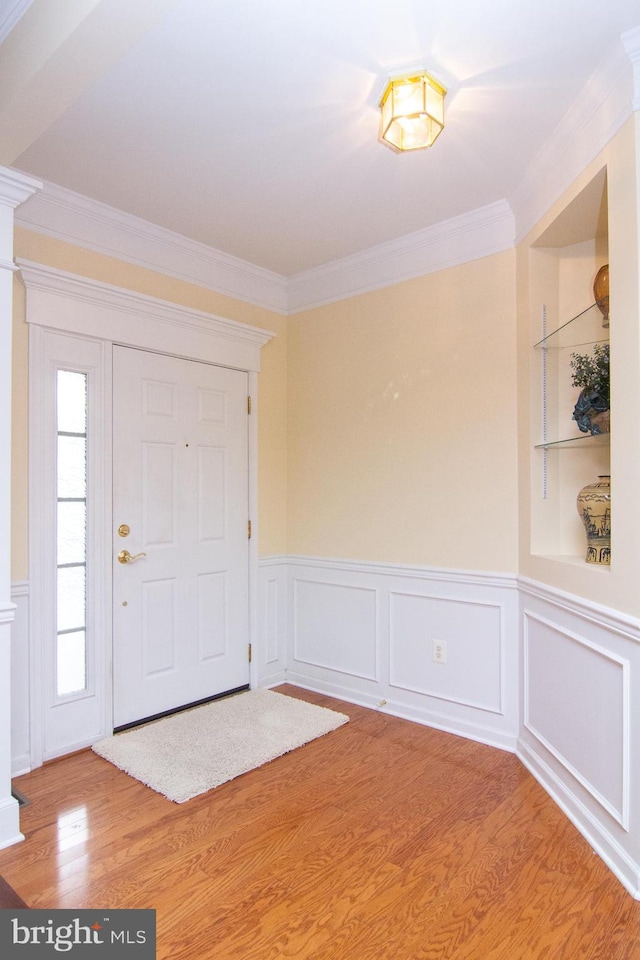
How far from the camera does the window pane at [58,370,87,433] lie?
288cm

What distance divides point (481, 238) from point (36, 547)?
267cm

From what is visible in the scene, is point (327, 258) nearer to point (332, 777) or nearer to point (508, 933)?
point (332, 777)

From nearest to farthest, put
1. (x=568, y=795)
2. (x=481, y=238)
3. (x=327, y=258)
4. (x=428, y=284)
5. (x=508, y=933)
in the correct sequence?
(x=508, y=933)
(x=568, y=795)
(x=481, y=238)
(x=428, y=284)
(x=327, y=258)

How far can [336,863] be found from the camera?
6.72 ft

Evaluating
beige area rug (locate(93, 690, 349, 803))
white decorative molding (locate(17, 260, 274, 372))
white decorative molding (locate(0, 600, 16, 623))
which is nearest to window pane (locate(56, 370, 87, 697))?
white decorative molding (locate(17, 260, 274, 372))

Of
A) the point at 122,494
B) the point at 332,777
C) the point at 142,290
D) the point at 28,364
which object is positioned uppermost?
the point at 142,290

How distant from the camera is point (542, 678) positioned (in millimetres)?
2615

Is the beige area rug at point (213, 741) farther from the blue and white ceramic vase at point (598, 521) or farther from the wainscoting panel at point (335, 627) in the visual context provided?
the blue and white ceramic vase at point (598, 521)

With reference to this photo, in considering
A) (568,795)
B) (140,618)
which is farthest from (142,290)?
(568,795)

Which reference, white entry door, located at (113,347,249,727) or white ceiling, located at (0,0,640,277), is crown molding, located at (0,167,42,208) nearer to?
white ceiling, located at (0,0,640,277)

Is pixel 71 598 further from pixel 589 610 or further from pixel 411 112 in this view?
pixel 411 112

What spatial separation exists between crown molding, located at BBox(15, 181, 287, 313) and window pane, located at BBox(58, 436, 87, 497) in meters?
0.98

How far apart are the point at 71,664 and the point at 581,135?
3182 mm

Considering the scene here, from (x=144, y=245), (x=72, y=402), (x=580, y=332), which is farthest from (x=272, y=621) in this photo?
(x=580, y=332)
